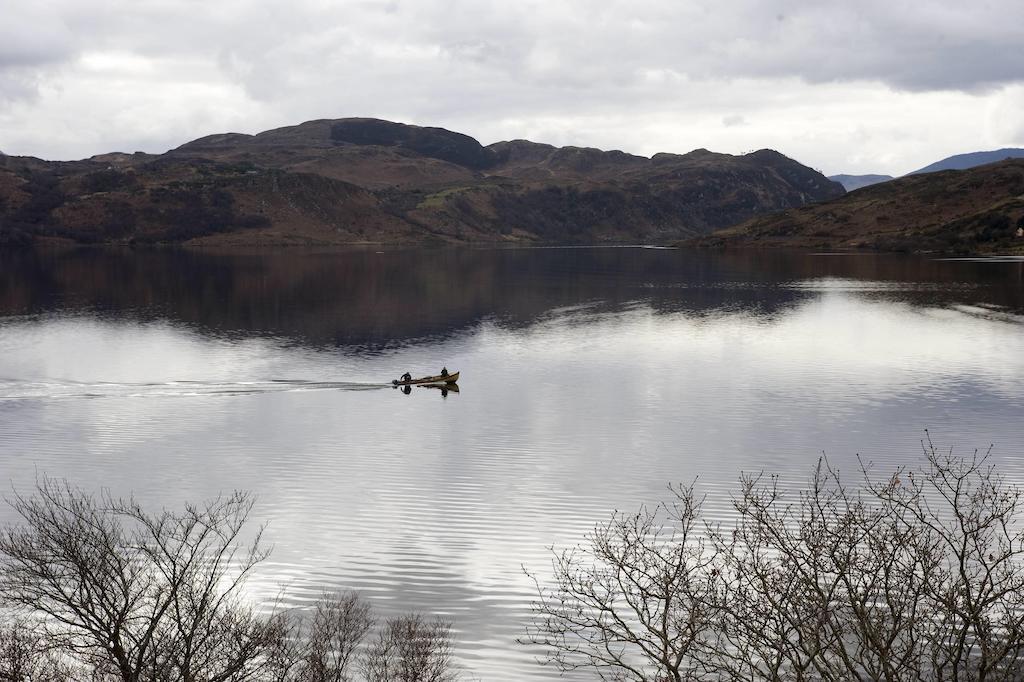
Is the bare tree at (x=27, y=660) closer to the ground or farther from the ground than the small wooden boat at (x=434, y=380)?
closer to the ground

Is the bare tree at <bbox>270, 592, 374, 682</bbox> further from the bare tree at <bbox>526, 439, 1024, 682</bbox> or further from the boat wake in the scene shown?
the boat wake

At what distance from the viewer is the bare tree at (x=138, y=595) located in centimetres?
2508

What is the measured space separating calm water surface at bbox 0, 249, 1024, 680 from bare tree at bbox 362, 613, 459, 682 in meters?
1.00

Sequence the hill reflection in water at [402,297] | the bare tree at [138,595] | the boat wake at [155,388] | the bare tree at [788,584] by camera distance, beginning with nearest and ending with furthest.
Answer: the bare tree at [788,584]
the bare tree at [138,595]
the boat wake at [155,388]
the hill reflection in water at [402,297]

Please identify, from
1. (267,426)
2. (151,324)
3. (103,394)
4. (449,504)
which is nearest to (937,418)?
(449,504)

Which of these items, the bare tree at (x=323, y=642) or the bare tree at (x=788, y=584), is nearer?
the bare tree at (x=788, y=584)

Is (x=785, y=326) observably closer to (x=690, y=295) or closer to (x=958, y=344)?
(x=958, y=344)

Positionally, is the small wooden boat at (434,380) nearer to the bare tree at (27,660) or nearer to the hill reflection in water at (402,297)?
the hill reflection in water at (402,297)

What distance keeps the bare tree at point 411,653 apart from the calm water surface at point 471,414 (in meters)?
1.00

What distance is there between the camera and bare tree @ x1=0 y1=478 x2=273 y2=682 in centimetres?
2508

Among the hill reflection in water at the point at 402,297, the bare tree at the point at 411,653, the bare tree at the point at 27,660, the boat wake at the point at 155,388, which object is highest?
the hill reflection in water at the point at 402,297

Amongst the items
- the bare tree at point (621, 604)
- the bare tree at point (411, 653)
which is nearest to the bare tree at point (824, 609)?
the bare tree at point (621, 604)

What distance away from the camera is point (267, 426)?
6291cm

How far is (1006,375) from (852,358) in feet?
47.1
